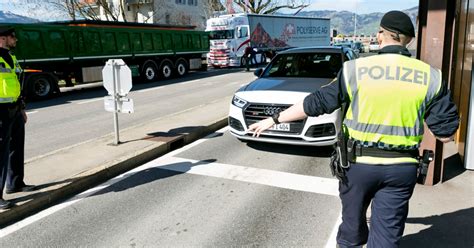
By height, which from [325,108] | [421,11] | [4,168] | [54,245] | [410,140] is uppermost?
[421,11]

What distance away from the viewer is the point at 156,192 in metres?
4.80

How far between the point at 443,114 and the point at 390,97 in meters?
0.34

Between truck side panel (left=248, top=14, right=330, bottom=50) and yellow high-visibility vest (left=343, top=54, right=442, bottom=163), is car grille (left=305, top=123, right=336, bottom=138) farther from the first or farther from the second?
truck side panel (left=248, top=14, right=330, bottom=50)

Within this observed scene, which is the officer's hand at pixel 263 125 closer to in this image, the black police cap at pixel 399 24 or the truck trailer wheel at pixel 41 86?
the black police cap at pixel 399 24

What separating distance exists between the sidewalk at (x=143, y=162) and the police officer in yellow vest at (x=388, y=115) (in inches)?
49.6

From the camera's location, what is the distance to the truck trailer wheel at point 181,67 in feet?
72.0

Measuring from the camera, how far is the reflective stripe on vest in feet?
7.47

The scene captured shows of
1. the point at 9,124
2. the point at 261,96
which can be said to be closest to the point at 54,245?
the point at 9,124

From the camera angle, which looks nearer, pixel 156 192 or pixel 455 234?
pixel 455 234

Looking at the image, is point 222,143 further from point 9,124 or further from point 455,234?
point 455,234

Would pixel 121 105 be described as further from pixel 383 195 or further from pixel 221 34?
pixel 221 34

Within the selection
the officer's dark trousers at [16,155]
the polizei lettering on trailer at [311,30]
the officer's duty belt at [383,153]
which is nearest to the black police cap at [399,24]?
the officer's duty belt at [383,153]

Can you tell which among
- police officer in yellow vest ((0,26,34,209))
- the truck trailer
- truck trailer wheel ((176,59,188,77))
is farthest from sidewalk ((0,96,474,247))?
the truck trailer

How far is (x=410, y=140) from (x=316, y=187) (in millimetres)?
2614
